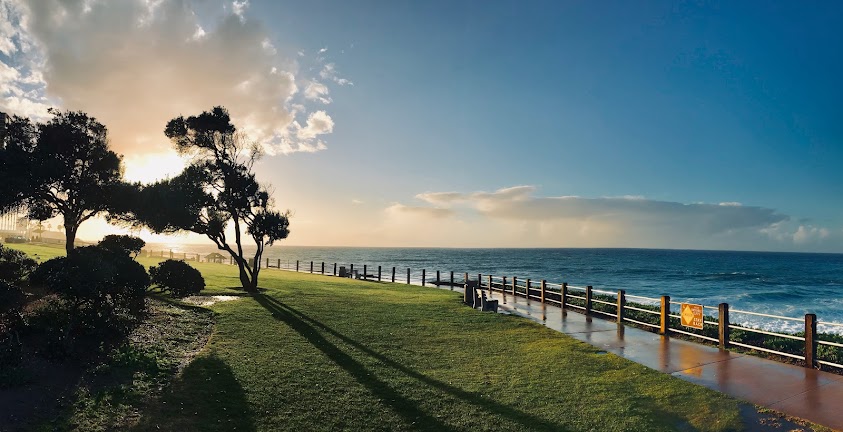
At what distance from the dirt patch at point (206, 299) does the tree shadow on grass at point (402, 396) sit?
6.11 meters

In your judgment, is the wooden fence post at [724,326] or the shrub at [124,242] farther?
the shrub at [124,242]

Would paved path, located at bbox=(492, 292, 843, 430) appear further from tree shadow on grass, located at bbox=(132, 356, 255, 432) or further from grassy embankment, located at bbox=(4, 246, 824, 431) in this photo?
tree shadow on grass, located at bbox=(132, 356, 255, 432)

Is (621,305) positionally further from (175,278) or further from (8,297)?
(8,297)

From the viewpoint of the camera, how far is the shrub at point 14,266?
50.9 feet

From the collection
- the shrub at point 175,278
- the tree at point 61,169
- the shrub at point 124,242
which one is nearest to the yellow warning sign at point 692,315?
the shrub at point 175,278

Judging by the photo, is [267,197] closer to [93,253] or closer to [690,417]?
[93,253]

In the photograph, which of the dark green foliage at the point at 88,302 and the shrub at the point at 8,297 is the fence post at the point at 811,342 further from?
the shrub at the point at 8,297

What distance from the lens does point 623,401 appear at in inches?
330

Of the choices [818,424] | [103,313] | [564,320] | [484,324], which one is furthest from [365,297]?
[818,424]

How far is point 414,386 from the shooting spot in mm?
9164

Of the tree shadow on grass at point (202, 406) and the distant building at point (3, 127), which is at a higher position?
the distant building at point (3, 127)

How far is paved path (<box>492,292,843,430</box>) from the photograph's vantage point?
825 cm

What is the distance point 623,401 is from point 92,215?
28.1 metres

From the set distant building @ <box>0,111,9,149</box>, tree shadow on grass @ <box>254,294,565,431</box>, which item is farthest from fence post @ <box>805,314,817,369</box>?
distant building @ <box>0,111,9,149</box>
